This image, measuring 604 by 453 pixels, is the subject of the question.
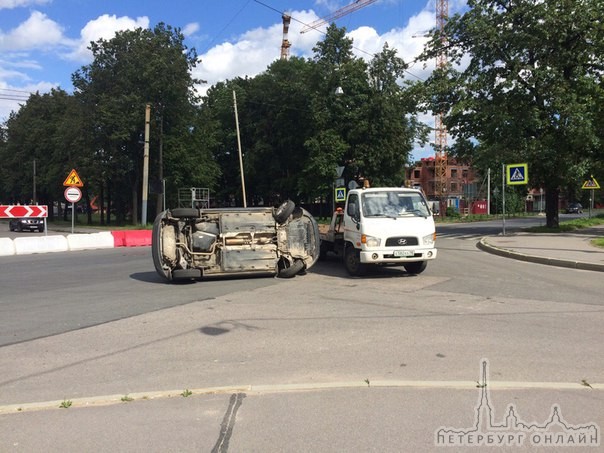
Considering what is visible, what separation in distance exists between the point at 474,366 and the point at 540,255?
10880 millimetres

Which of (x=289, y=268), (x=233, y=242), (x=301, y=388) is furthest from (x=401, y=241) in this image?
(x=301, y=388)

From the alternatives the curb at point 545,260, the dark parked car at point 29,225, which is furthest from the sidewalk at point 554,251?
the dark parked car at point 29,225

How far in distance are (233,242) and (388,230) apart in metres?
3.47

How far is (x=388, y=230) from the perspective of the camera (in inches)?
424

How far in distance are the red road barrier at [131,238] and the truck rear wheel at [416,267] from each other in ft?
46.4

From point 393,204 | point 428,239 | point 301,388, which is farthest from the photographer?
point 393,204

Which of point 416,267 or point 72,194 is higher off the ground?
point 72,194

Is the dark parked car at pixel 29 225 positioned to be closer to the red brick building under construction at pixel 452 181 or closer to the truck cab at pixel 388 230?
the truck cab at pixel 388 230

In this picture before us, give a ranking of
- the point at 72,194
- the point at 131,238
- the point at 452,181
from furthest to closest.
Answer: the point at 452,181, the point at 72,194, the point at 131,238

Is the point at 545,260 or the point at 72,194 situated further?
the point at 72,194

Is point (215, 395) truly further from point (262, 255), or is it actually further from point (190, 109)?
point (190, 109)

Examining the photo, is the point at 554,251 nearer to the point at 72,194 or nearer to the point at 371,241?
the point at 371,241

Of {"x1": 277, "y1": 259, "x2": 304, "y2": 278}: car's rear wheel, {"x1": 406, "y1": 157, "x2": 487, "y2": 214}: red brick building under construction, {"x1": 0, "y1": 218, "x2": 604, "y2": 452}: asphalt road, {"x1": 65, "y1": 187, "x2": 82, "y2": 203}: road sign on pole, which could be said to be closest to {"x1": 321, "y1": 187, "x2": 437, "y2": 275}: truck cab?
{"x1": 0, "y1": 218, "x2": 604, "y2": 452}: asphalt road

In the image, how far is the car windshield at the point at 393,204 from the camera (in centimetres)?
1127
